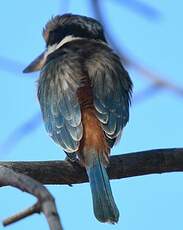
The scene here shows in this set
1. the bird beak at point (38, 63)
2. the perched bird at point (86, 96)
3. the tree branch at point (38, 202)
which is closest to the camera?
the tree branch at point (38, 202)

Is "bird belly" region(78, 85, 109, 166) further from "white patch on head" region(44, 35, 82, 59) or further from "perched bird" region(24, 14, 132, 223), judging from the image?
"white patch on head" region(44, 35, 82, 59)

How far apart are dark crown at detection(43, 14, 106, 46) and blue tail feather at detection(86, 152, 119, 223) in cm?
131

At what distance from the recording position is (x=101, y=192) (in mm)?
3145

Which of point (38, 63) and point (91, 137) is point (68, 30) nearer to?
point (38, 63)

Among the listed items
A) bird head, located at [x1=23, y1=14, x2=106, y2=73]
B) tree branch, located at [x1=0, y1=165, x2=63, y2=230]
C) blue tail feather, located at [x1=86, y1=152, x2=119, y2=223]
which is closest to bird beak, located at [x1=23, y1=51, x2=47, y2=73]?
bird head, located at [x1=23, y1=14, x2=106, y2=73]

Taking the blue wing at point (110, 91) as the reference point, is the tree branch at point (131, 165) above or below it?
below

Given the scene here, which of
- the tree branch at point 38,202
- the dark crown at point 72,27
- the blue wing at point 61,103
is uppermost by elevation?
the tree branch at point 38,202

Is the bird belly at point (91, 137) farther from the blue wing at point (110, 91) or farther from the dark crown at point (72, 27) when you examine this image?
the dark crown at point (72, 27)

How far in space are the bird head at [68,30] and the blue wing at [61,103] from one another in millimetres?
398

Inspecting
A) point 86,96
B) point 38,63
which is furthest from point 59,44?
point 86,96

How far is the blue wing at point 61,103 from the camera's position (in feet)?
11.1

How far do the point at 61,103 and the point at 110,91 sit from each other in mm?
301

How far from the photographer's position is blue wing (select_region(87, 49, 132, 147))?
3.46m

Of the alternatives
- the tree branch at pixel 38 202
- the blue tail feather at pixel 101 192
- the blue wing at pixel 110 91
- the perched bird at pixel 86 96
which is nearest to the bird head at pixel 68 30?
the perched bird at pixel 86 96
